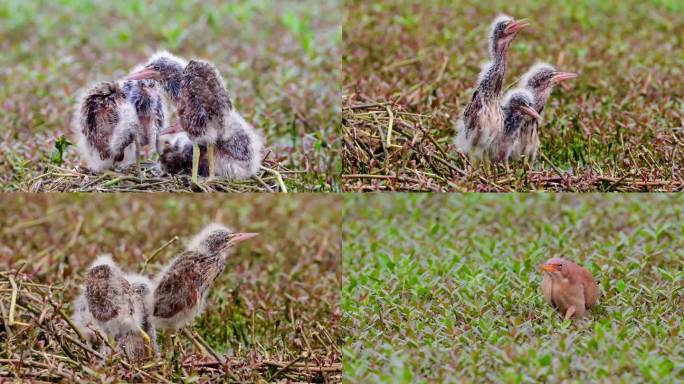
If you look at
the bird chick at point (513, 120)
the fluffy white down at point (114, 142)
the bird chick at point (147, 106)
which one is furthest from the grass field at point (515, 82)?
the fluffy white down at point (114, 142)

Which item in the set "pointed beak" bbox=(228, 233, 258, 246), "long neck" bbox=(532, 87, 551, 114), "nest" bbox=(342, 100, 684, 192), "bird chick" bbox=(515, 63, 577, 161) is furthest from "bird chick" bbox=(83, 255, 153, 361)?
"long neck" bbox=(532, 87, 551, 114)

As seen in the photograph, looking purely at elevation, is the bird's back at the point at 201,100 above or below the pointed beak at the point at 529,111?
above

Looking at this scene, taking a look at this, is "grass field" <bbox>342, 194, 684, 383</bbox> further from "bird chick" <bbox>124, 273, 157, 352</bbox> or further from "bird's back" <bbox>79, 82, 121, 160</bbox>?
"bird's back" <bbox>79, 82, 121, 160</bbox>

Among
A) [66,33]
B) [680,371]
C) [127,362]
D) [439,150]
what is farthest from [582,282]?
[66,33]

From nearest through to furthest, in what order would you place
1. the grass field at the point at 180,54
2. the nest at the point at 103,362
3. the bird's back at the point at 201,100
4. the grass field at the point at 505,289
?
1. the grass field at the point at 505,289
2. the nest at the point at 103,362
3. the bird's back at the point at 201,100
4. the grass field at the point at 180,54

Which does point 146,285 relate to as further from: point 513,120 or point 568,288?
point 513,120

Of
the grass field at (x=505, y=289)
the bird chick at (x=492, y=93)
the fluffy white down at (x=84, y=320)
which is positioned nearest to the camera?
the grass field at (x=505, y=289)

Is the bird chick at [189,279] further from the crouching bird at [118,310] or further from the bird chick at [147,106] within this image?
the bird chick at [147,106]
